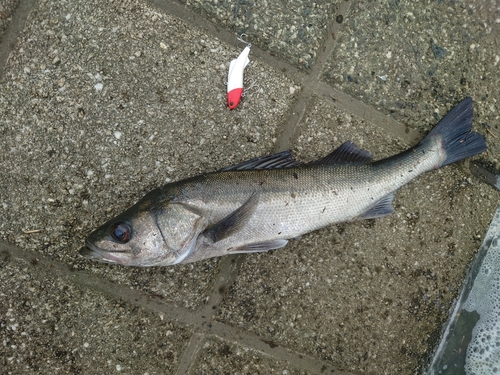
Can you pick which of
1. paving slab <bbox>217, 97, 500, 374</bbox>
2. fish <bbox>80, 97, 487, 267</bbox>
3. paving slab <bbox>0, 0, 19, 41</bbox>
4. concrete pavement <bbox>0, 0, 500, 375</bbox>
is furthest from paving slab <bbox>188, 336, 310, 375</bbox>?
paving slab <bbox>0, 0, 19, 41</bbox>

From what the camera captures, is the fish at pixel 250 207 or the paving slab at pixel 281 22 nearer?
the fish at pixel 250 207

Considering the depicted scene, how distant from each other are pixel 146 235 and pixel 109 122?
1053 mm

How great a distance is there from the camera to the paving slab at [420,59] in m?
3.09

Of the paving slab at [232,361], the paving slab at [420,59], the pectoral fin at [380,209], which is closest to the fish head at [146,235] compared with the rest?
the paving slab at [232,361]

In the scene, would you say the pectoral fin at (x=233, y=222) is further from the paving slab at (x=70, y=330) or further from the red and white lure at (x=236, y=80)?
the paving slab at (x=70, y=330)

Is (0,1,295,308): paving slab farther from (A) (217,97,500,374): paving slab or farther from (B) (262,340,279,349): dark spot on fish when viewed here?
(B) (262,340,279,349): dark spot on fish

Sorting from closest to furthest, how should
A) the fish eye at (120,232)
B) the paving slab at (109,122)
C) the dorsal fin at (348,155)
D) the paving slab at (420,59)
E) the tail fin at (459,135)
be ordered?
the fish eye at (120,232)
the dorsal fin at (348,155)
the paving slab at (109,122)
the tail fin at (459,135)
the paving slab at (420,59)

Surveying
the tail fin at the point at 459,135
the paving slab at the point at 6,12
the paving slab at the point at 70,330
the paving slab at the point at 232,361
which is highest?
the tail fin at the point at 459,135

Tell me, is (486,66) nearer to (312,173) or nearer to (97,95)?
(312,173)

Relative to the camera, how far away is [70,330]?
2.82m

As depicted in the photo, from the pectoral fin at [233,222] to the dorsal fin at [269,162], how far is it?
0.25 m

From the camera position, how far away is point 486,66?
3248 mm

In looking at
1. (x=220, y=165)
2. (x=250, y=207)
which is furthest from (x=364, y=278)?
(x=220, y=165)

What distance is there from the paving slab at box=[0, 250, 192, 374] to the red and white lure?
1813 mm
